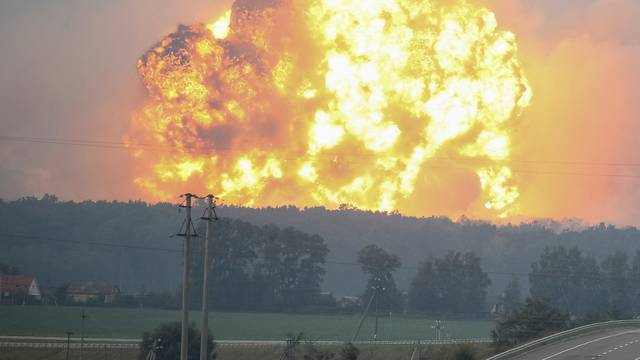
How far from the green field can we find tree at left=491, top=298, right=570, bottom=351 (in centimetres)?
2048

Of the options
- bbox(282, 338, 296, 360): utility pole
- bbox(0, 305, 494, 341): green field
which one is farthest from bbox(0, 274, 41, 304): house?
bbox(282, 338, 296, 360): utility pole

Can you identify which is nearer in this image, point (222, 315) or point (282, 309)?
point (222, 315)

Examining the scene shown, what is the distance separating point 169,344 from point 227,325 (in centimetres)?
4371

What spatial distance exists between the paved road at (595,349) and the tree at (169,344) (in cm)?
3477

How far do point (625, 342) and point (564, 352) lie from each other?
34.1ft

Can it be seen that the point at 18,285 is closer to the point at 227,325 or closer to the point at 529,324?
the point at 227,325

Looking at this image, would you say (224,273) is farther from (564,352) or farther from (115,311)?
(564,352)

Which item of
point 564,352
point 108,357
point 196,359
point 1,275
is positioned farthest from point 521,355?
point 1,275

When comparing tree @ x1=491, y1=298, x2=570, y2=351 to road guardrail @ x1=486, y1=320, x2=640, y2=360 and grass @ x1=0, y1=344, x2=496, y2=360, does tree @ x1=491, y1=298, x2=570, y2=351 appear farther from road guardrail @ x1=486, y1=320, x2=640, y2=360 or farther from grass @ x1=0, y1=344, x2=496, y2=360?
road guardrail @ x1=486, y1=320, x2=640, y2=360

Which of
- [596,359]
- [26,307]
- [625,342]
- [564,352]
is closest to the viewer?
[596,359]

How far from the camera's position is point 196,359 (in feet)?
394

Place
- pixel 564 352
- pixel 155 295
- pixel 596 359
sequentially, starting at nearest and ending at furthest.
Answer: pixel 596 359 < pixel 564 352 < pixel 155 295

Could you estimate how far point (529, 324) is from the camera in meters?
136

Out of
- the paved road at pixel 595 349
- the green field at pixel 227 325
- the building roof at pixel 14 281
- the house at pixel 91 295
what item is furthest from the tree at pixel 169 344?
the building roof at pixel 14 281
